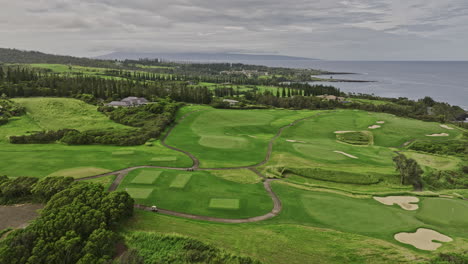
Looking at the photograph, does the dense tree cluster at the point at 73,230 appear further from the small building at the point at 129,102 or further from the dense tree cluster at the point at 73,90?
the dense tree cluster at the point at 73,90

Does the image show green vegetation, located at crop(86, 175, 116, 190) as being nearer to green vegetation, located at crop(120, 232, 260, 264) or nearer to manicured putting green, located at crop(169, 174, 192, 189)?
manicured putting green, located at crop(169, 174, 192, 189)

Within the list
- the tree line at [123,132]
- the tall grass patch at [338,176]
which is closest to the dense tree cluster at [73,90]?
the tree line at [123,132]

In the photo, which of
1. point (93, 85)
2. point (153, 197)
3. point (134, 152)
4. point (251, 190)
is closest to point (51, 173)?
point (134, 152)

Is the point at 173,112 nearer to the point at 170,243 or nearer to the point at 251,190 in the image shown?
the point at 251,190

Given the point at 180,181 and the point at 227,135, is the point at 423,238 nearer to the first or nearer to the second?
the point at 180,181

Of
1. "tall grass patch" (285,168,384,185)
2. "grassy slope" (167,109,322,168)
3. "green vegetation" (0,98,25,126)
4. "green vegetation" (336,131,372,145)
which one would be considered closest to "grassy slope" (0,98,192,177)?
"green vegetation" (0,98,25,126)

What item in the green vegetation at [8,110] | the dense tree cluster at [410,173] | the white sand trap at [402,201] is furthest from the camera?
the green vegetation at [8,110]
